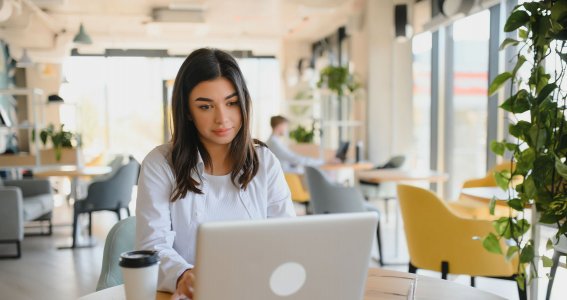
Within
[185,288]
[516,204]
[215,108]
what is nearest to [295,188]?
[516,204]

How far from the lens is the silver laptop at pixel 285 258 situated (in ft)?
2.93

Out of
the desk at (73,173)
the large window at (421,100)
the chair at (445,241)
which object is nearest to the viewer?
the chair at (445,241)

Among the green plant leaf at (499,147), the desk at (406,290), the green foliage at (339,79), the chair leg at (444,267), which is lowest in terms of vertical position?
the chair leg at (444,267)

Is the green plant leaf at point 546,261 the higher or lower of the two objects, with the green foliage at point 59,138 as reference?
lower

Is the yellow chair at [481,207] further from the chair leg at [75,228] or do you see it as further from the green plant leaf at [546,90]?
the chair leg at [75,228]

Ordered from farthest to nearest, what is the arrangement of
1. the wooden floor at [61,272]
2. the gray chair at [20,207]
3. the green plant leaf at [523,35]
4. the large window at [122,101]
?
1. the large window at [122,101]
2. the gray chair at [20,207]
3. the wooden floor at [61,272]
4. the green plant leaf at [523,35]

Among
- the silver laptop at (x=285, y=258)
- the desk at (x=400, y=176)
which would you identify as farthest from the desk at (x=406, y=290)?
the desk at (x=400, y=176)

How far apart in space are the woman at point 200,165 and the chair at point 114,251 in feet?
0.76

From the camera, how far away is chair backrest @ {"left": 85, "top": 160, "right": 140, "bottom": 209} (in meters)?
5.39

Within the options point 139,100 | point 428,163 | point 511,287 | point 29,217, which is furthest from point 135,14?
point 511,287

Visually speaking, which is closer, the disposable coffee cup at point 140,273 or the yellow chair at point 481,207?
the disposable coffee cup at point 140,273

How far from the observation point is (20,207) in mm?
5070

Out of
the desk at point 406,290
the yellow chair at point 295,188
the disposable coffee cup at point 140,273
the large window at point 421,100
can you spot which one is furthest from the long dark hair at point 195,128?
the large window at point 421,100

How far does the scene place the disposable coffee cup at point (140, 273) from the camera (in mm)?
1077
